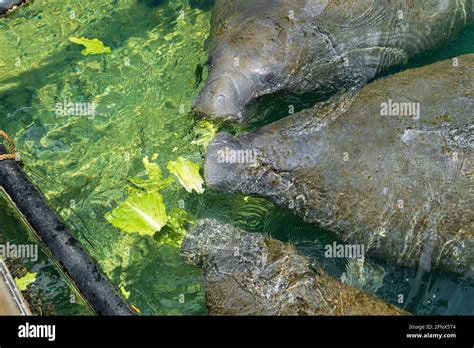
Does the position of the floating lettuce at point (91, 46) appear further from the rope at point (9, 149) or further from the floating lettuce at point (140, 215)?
the floating lettuce at point (140, 215)

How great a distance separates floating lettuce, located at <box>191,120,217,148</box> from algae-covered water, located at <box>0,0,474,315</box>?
7 centimetres

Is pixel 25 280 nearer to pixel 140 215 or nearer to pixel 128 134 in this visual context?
pixel 140 215

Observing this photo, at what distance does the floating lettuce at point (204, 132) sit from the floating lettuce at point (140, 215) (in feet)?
2.13

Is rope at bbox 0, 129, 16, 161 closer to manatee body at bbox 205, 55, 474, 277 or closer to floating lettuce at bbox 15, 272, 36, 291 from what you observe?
floating lettuce at bbox 15, 272, 36, 291

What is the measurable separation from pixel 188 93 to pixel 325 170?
1.90 metres

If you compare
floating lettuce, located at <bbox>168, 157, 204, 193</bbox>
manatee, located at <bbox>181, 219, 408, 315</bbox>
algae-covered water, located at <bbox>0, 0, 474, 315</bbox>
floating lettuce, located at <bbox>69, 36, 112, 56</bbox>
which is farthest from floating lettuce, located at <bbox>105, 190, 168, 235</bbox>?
floating lettuce, located at <bbox>69, 36, 112, 56</bbox>

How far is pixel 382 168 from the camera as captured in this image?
5.60 meters

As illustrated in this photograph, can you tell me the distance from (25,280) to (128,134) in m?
1.89

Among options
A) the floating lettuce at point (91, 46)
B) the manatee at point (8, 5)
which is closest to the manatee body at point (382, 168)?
the floating lettuce at point (91, 46)

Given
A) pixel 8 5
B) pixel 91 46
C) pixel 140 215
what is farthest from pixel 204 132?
pixel 8 5

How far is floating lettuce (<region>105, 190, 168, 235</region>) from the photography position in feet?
20.1

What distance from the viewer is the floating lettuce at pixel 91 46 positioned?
24.9 feet

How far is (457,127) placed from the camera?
219 inches
